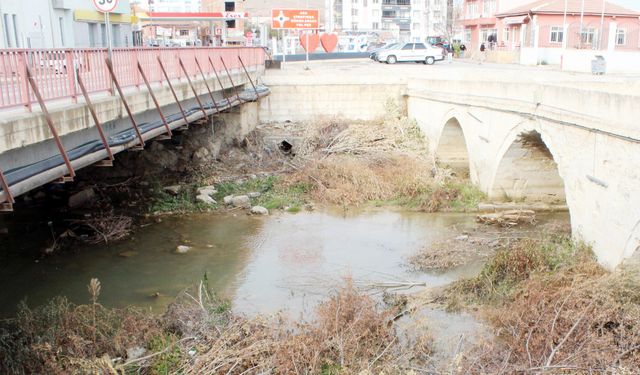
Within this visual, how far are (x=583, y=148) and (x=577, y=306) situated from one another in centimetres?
407

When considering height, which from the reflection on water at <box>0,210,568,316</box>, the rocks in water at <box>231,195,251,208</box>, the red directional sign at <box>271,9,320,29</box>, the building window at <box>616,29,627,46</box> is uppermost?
the red directional sign at <box>271,9,320,29</box>

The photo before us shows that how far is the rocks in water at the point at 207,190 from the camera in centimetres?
1773

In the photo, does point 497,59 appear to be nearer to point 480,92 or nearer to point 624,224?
point 480,92

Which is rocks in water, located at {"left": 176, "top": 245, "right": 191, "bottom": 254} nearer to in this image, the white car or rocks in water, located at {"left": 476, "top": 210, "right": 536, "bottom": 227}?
rocks in water, located at {"left": 476, "top": 210, "right": 536, "bottom": 227}

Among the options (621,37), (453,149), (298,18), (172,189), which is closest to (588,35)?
(621,37)

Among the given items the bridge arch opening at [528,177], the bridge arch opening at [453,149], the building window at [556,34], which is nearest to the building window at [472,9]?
the building window at [556,34]

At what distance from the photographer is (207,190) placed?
17984 millimetres

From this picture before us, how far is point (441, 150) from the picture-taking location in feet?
67.6

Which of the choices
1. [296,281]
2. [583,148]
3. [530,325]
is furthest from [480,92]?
[530,325]

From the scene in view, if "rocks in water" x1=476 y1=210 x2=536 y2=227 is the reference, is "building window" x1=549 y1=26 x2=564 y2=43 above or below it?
above

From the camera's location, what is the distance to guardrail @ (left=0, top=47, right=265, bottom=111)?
810cm

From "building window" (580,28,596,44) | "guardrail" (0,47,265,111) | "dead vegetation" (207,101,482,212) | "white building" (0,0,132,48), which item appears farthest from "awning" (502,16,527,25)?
"guardrail" (0,47,265,111)

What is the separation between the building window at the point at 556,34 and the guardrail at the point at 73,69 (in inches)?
1126

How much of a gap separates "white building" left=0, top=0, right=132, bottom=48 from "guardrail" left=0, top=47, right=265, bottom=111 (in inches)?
405
